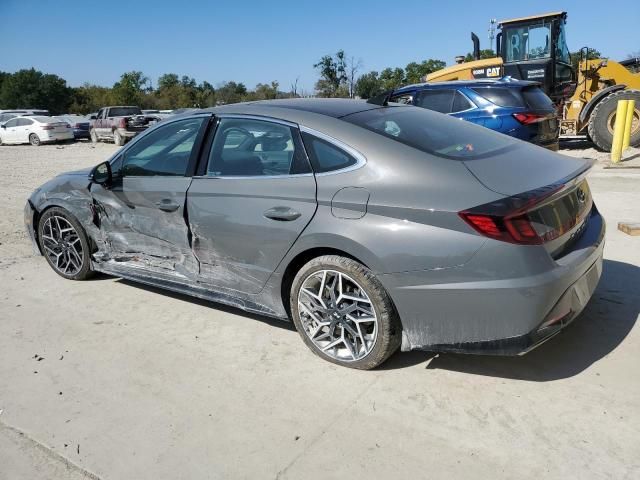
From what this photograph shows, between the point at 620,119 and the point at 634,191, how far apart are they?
386 cm

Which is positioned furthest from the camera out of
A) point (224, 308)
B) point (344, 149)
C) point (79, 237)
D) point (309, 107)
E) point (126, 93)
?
point (126, 93)

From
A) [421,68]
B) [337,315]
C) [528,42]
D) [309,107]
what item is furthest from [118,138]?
[421,68]

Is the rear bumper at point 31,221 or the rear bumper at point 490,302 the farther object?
the rear bumper at point 31,221

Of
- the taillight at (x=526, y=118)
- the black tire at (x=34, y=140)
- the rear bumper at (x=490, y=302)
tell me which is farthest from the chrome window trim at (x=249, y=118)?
the black tire at (x=34, y=140)

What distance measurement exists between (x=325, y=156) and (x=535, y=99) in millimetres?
6424

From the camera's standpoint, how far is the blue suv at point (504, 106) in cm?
827

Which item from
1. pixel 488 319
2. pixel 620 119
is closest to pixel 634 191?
pixel 620 119

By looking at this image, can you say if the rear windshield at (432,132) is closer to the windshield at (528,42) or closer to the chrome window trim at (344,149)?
the chrome window trim at (344,149)

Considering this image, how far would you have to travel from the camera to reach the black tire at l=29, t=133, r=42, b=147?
26.5 m

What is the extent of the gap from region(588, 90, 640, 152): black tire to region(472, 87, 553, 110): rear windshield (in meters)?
4.99

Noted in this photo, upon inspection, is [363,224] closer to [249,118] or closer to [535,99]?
[249,118]

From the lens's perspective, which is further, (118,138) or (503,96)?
(118,138)

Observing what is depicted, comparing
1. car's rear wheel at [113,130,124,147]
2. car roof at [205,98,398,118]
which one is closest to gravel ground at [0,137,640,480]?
car roof at [205,98,398,118]

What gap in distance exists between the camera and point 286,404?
9.95 ft
